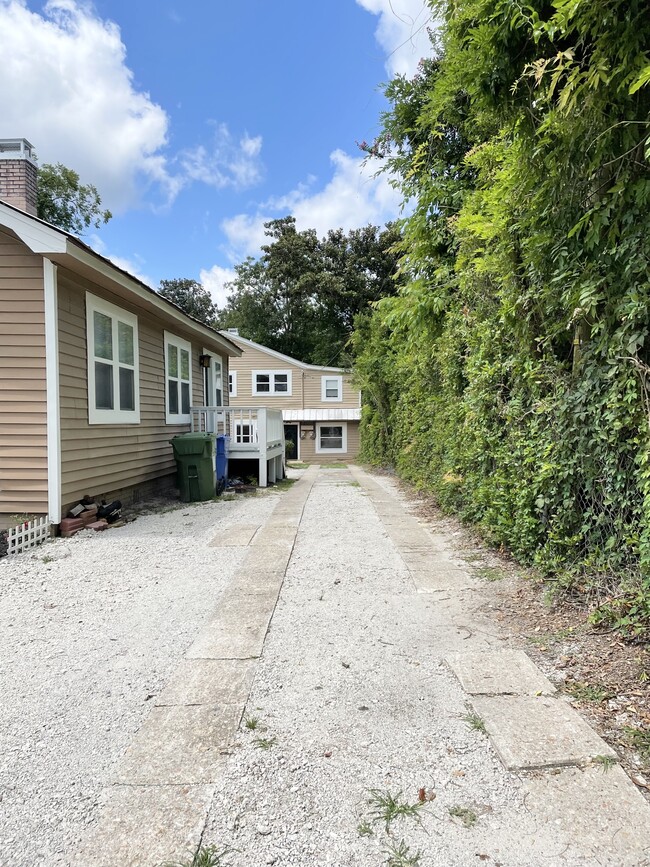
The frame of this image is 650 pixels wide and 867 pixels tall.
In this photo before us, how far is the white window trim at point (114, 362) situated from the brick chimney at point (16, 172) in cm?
181

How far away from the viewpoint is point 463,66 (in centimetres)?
343

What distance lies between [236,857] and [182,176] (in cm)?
2156

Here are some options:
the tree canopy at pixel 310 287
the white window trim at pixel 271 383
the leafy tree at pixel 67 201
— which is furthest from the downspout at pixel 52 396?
the tree canopy at pixel 310 287

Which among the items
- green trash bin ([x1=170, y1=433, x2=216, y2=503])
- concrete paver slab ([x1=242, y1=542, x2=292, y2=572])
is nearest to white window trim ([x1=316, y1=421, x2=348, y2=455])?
green trash bin ([x1=170, y1=433, x2=216, y2=503])

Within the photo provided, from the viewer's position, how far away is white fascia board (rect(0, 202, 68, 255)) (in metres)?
5.12

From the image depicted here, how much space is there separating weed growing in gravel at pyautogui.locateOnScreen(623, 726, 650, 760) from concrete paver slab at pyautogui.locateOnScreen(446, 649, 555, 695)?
0.36 metres

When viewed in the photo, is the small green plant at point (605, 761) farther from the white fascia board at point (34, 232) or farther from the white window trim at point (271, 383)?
the white window trim at point (271, 383)

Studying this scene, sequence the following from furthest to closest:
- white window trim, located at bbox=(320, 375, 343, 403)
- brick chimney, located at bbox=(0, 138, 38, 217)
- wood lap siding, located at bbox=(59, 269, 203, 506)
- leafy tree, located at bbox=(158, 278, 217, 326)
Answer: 1. leafy tree, located at bbox=(158, 278, 217, 326)
2. white window trim, located at bbox=(320, 375, 343, 403)
3. brick chimney, located at bbox=(0, 138, 38, 217)
4. wood lap siding, located at bbox=(59, 269, 203, 506)

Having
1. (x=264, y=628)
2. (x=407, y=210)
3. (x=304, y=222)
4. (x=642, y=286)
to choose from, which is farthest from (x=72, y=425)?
(x=304, y=222)

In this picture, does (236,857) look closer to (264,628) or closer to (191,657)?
(191,657)

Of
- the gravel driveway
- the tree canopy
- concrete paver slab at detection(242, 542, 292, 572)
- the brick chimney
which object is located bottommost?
the gravel driveway

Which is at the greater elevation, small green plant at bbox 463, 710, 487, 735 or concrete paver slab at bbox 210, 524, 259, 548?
concrete paver slab at bbox 210, 524, 259, 548

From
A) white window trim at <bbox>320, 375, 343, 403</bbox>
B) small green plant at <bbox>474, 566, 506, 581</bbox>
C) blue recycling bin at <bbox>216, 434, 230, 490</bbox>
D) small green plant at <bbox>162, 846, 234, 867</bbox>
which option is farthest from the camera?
white window trim at <bbox>320, 375, 343, 403</bbox>

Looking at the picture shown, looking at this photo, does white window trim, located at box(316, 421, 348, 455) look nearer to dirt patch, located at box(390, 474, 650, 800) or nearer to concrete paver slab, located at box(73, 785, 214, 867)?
dirt patch, located at box(390, 474, 650, 800)
